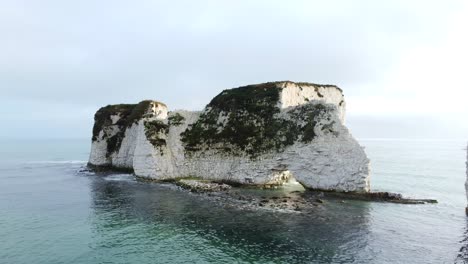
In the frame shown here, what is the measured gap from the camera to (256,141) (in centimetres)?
5244

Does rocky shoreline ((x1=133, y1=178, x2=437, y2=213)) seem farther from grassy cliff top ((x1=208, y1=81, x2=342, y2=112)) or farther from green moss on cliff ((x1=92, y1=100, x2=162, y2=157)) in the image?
green moss on cliff ((x1=92, y1=100, x2=162, y2=157))

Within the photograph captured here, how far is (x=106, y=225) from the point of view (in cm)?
3111

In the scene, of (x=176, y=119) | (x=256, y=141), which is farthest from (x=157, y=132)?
(x=256, y=141)

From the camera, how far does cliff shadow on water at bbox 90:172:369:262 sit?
24844 millimetres

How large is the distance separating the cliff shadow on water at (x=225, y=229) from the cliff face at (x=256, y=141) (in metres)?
7.09

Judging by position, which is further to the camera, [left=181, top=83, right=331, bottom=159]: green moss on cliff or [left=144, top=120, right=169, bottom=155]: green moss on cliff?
[left=144, top=120, right=169, bottom=155]: green moss on cliff

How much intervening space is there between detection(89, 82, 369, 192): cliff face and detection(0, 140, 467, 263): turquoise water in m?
7.11

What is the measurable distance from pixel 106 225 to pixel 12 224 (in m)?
8.95

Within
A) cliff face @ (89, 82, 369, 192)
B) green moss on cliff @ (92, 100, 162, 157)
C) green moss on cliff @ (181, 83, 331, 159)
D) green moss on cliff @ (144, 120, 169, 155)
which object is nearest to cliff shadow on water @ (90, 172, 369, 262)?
cliff face @ (89, 82, 369, 192)

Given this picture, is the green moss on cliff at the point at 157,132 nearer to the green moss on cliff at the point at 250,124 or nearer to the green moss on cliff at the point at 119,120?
the green moss on cliff at the point at 250,124

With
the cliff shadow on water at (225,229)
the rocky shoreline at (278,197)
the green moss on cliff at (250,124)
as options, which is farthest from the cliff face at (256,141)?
the cliff shadow on water at (225,229)

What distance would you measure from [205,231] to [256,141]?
24.8 metres

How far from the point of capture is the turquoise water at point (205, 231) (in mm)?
24062

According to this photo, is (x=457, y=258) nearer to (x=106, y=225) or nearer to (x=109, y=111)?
(x=106, y=225)
